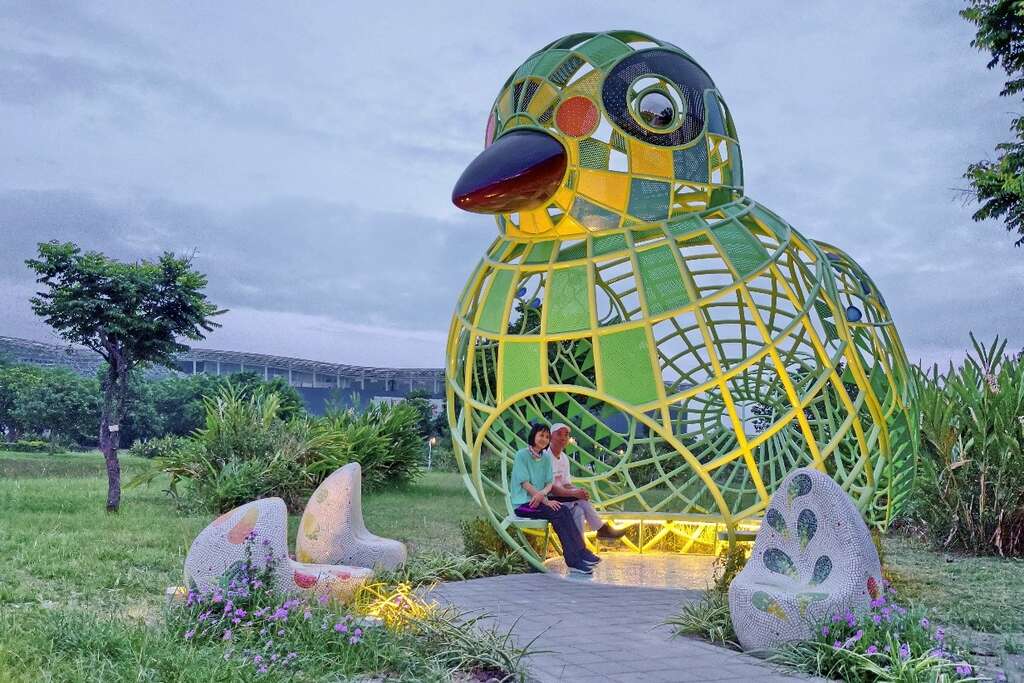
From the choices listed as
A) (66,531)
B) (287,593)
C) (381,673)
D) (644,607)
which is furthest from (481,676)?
(66,531)

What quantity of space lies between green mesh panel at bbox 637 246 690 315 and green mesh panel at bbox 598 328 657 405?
0.24 metres

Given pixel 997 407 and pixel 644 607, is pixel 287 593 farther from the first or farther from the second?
pixel 997 407

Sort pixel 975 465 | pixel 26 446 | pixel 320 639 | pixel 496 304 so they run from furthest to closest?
pixel 26 446 → pixel 975 465 → pixel 496 304 → pixel 320 639

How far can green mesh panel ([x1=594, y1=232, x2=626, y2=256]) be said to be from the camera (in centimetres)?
631

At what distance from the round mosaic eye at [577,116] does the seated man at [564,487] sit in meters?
2.53

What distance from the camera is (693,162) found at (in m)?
6.54

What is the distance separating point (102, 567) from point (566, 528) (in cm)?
384

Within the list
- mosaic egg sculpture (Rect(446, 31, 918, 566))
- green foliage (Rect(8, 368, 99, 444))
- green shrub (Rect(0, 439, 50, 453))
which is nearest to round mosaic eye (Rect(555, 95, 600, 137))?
mosaic egg sculpture (Rect(446, 31, 918, 566))

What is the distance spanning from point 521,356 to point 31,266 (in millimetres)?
7744

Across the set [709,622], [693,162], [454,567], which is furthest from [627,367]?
[454,567]

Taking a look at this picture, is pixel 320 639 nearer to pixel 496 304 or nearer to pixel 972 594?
pixel 496 304

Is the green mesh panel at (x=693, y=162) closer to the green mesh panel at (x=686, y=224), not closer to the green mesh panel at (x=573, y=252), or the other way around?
the green mesh panel at (x=686, y=224)

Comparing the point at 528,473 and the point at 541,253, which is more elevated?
the point at 541,253

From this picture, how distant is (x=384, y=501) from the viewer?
43.2 ft
